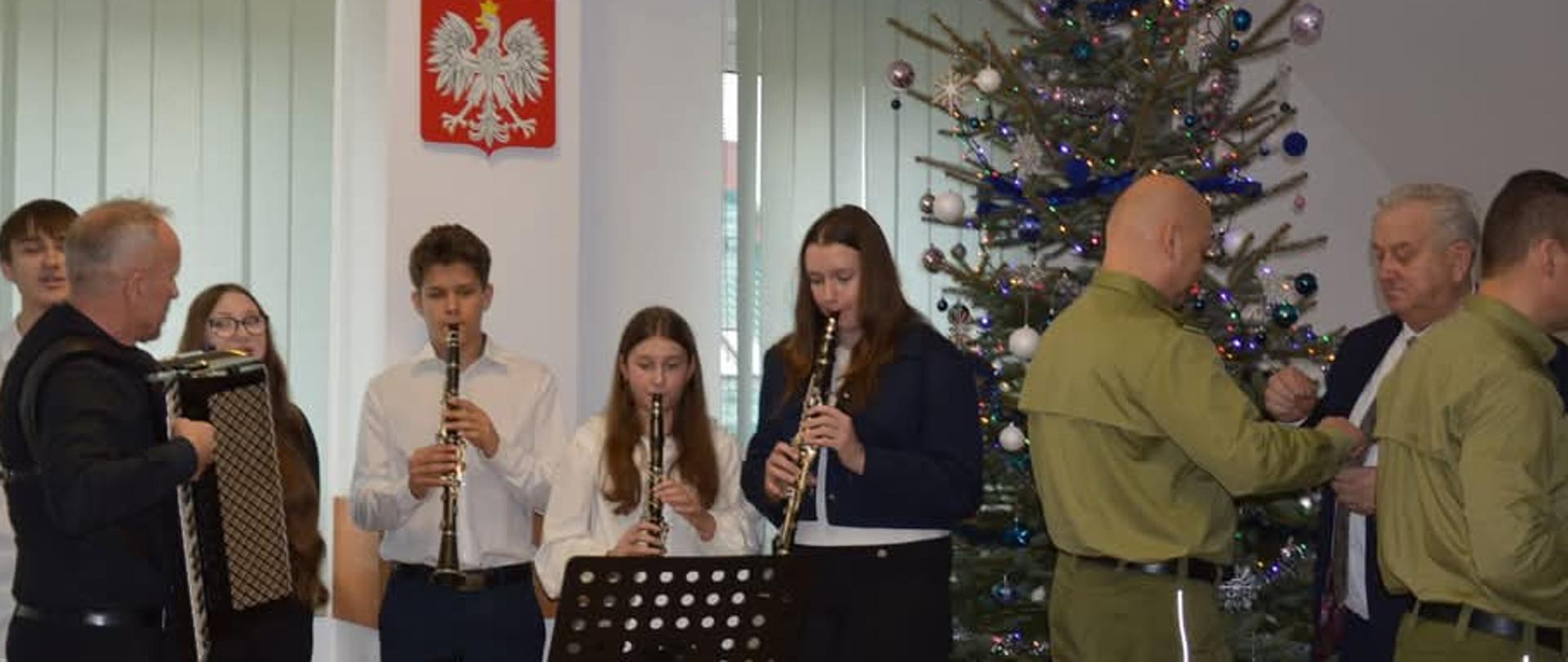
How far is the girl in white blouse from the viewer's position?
173 inches

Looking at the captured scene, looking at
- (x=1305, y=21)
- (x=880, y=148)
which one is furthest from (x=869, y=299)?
(x=880, y=148)

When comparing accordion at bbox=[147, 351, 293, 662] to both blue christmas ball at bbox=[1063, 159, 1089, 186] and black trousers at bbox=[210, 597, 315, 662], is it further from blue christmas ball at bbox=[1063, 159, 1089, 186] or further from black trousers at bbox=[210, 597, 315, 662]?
blue christmas ball at bbox=[1063, 159, 1089, 186]

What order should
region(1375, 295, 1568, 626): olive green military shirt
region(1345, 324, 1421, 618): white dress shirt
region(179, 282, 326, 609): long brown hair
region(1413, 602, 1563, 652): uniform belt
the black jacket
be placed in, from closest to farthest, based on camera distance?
region(1375, 295, 1568, 626): olive green military shirt, region(1413, 602, 1563, 652): uniform belt, the black jacket, region(1345, 324, 1421, 618): white dress shirt, region(179, 282, 326, 609): long brown hair

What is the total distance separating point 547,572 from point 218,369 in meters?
1.03

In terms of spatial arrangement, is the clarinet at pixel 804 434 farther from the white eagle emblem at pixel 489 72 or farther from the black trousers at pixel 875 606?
the white eagle emblem at pixel 489 72

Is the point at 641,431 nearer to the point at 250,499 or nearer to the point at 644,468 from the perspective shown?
the point at 644,468

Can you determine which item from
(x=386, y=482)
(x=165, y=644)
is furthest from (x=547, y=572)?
(x=165, y=644)

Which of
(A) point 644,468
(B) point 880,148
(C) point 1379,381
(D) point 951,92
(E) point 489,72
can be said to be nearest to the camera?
(C) point 1379,381

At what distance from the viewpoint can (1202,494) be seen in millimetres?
3619

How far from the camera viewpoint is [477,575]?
181 inches

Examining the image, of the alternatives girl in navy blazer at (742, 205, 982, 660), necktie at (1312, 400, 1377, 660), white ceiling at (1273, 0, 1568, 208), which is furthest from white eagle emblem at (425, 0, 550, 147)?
white ceiling at (1273, 0, 1568, 208)

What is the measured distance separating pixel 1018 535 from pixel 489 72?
2.47 m

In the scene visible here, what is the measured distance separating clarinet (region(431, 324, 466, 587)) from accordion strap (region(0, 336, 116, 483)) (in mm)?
1100

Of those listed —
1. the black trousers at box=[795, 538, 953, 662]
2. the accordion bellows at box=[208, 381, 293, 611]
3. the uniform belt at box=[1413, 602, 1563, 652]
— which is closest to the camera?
the uniform belt at box=[1413, 602, 1563, 652]
